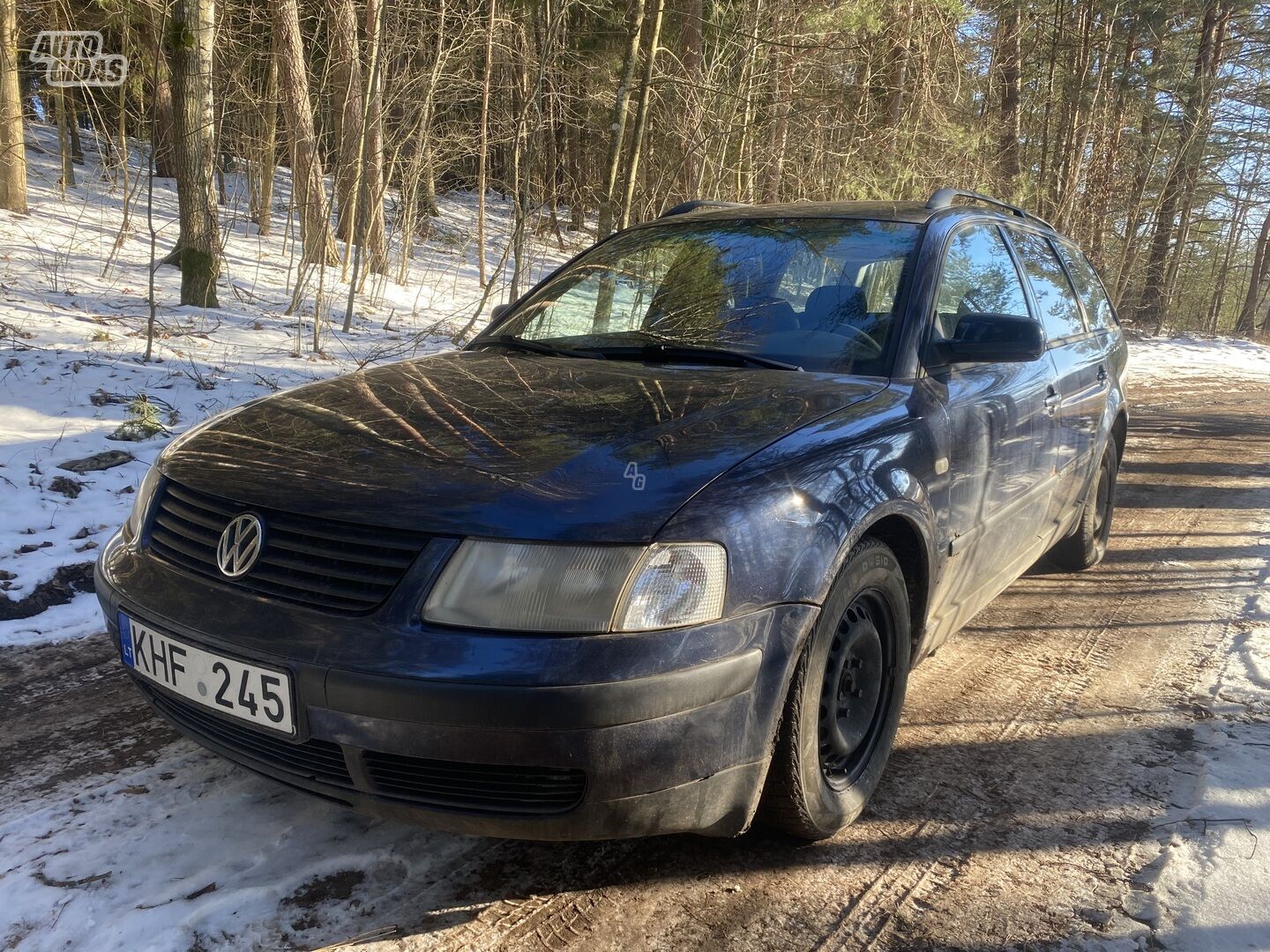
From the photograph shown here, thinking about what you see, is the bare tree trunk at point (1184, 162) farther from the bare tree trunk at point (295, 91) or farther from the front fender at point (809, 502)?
the front fender at point (809, 502)

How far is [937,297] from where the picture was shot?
2951 millimetres

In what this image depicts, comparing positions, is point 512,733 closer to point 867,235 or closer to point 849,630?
point 849,630

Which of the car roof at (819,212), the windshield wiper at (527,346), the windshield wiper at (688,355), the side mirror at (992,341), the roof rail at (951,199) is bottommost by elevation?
the windshield wiper at (527,346)

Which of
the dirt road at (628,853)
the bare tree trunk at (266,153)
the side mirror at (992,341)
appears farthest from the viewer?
the bare tree trunk at (266,153)

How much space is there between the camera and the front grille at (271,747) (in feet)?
6.23

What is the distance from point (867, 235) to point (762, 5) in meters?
8.04

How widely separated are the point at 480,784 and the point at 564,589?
1.42 feet

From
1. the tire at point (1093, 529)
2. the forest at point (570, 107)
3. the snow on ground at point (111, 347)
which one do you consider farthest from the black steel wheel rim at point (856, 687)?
the forest at point (570, 107)

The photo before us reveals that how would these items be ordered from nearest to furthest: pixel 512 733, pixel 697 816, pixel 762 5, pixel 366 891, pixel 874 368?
1. pixel 512 733
2. pixel 697 816
3. pixel 366 891
4. pixel 874 368
5. pixel 762 5

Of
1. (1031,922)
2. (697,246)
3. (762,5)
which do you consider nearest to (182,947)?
(1031,922)

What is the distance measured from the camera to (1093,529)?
4812 mm

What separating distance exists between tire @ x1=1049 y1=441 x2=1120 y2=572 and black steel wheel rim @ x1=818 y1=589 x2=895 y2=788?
247cm

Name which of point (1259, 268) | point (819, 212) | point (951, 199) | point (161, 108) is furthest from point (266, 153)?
point (1259, 268)

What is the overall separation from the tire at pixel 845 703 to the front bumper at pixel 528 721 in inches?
5.3
